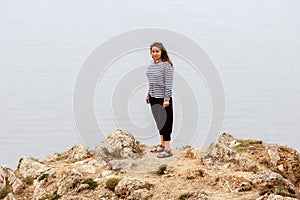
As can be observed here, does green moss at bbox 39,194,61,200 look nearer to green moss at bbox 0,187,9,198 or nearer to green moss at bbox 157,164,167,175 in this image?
green moss at bbox 0,187,9,198

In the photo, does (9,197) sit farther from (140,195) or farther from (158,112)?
(158,112)

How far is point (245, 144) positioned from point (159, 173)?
322 cm

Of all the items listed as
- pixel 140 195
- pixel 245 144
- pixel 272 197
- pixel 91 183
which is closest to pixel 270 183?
pixel 272 197

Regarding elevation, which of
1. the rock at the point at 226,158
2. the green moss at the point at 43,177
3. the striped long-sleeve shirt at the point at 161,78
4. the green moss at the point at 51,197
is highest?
the striped long-sleeve shirt at the point at 161,78

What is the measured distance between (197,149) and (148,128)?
76.4 inches

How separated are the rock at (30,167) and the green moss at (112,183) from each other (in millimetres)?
2838

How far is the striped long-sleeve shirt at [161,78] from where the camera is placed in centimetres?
1584

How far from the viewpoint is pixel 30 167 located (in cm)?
1719

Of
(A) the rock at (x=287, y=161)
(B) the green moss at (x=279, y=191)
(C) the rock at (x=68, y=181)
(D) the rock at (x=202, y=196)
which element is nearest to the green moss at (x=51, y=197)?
(C) the rock at (x=68, y=181)

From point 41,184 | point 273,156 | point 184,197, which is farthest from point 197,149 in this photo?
point 41,184

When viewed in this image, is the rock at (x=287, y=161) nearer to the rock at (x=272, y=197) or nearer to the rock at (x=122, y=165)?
the rock at (x=272, y=197)

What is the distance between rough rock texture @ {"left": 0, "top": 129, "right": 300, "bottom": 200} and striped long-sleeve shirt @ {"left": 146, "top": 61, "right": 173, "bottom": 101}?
198 cm

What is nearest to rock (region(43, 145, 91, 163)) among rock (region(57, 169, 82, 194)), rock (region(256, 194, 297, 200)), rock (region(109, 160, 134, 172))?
rock (region(109, 160, 134, 172))

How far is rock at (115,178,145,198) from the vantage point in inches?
559
